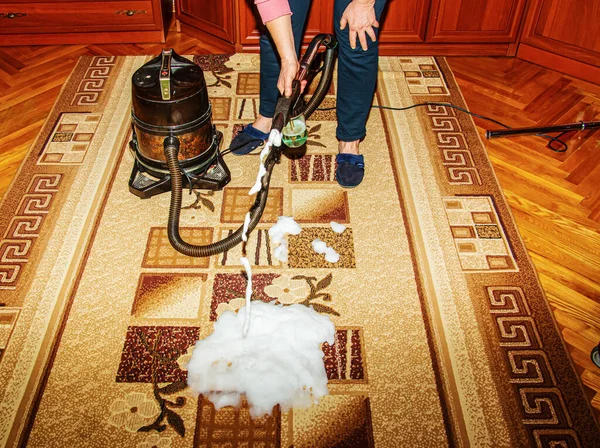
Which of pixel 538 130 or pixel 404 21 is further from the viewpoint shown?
pixel 404 21

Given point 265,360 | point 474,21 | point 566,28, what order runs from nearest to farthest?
point 265,360 → point 566,28 → point 474,21

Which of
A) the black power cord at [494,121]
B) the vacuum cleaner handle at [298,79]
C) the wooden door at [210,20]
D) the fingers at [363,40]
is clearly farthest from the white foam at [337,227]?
the wooden door at [210,20]

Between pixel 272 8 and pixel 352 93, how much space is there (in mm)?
406

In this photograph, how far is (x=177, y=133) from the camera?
150 centimetres

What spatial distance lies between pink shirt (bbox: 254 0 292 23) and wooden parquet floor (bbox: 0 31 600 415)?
90cm

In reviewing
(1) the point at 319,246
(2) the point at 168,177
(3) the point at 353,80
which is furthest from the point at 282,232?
(3) the point at 353,80

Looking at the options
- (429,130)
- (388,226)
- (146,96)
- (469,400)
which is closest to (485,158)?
(429,130)

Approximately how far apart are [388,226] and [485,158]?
1.66ft

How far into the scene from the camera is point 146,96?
1440 mm

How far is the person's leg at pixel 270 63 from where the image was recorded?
5.07 ft

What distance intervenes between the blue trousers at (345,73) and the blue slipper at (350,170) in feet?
0.19

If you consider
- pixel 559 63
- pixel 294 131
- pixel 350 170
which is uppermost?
pixel 559 63

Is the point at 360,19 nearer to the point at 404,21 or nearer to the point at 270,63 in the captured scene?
the point at 270,63

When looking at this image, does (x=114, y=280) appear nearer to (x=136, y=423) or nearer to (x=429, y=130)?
(x=136, y=423)
